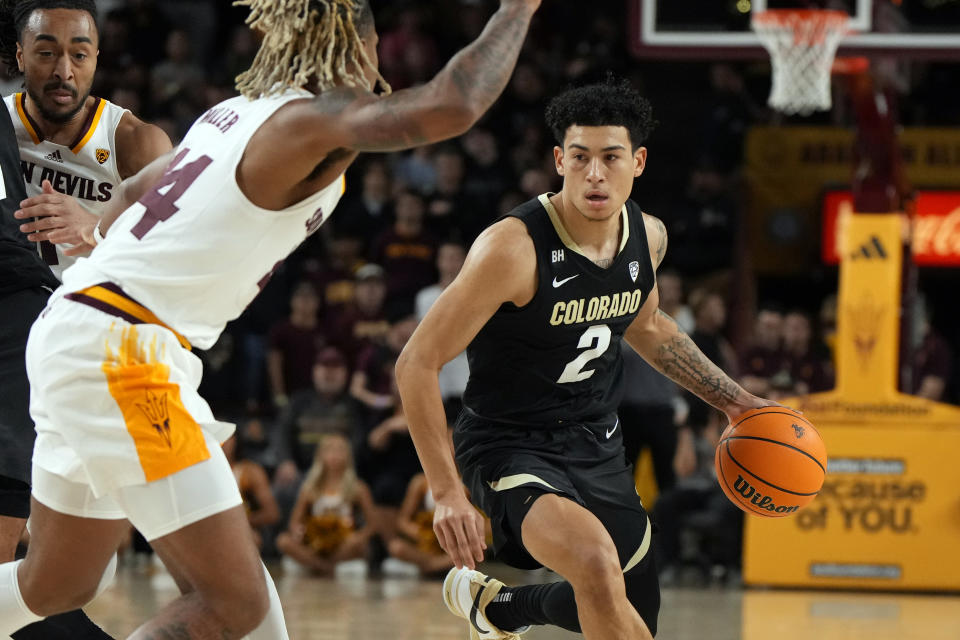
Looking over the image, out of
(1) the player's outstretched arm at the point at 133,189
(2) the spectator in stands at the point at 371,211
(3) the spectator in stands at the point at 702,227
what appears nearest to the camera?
(1) the player's outstretched arm at the point at 133,189

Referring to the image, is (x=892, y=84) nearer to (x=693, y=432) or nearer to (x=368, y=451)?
(x=693, y=432)

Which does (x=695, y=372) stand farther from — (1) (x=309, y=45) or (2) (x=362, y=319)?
(2) (x=362, y=319)

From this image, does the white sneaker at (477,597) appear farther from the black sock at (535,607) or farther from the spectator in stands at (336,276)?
the spectator in stands at (336,276)

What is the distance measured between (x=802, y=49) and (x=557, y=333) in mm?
4570

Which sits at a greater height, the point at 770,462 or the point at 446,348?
the point at 446,348

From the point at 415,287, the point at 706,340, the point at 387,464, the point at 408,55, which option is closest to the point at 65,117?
the point at 387,464

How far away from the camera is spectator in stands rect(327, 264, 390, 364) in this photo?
32.4ft

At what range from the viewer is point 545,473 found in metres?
4.40

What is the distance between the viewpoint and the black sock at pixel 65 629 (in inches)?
160

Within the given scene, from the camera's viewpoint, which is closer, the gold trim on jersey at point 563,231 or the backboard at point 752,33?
the gold trim on jersey at point 563,231

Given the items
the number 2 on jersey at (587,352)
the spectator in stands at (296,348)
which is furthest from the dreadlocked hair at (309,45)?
the spectator in stands at (296,348)

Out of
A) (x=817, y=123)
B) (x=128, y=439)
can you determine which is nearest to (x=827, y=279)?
(x=817, y=123)

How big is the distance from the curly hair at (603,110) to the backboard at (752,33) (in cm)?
423

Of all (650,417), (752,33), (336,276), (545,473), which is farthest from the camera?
(336,276)
